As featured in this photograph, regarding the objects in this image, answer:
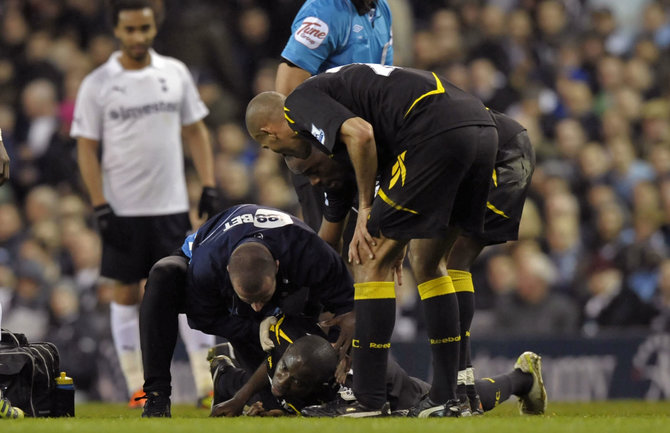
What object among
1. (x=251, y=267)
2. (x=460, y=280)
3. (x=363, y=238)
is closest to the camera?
(x=363, y=238)

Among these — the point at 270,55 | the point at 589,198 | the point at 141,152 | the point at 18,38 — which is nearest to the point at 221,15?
the point at 270,55

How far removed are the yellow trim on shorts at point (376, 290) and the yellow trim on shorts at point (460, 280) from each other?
2.69ft

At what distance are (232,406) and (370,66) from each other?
1958 mm

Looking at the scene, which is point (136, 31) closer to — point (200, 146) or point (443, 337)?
point (200, 146)

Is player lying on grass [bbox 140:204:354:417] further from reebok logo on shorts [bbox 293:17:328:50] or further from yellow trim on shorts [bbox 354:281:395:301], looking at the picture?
reebok logo on shorts [bbox 293:17:328:50]

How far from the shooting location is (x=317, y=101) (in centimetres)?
598

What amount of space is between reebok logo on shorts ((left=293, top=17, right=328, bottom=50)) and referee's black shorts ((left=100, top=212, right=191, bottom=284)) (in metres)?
2.13

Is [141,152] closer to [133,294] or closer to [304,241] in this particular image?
[133,294]

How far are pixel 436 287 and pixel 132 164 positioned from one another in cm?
361

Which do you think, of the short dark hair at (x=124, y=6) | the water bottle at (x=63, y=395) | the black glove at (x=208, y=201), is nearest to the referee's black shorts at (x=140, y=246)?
the black glove at (x=208, y=201)

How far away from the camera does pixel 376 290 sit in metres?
6.06

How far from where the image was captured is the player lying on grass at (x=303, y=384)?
6.29 m

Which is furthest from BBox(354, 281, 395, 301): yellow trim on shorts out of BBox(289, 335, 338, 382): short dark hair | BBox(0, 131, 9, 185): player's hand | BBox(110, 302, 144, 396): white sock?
BBox(110, 302, 144, 396): white sock

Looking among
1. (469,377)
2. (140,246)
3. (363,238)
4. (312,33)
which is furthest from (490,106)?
(363,238)
